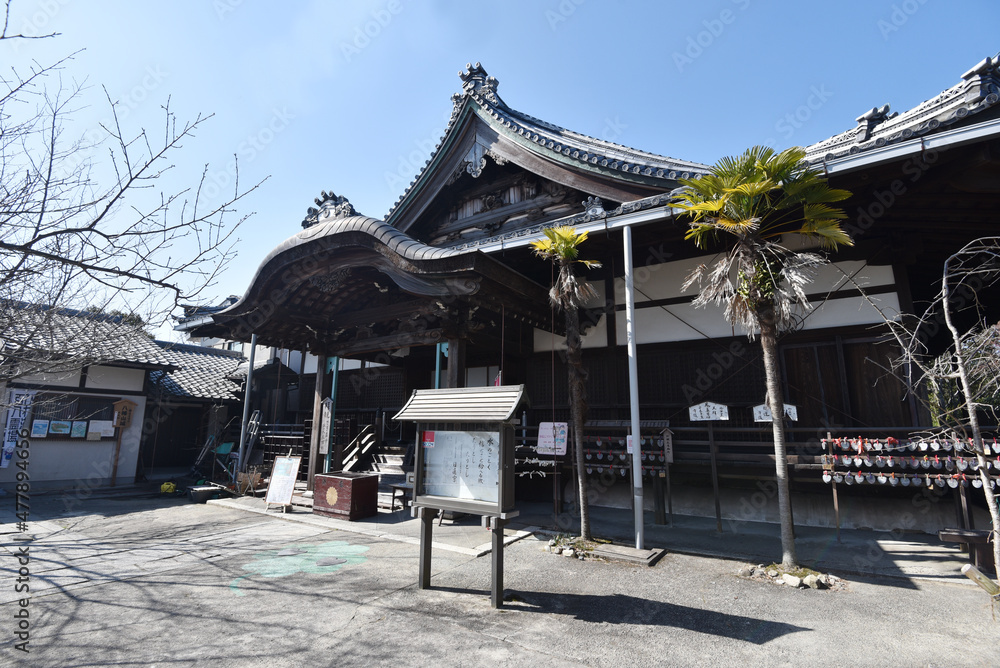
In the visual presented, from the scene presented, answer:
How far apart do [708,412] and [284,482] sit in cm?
852

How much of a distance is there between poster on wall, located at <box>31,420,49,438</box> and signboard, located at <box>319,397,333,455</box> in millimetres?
9177

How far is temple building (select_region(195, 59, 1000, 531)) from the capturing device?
711cm

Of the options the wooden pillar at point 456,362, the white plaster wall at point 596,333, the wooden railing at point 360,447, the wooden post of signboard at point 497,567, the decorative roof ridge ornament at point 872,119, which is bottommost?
the wooden post of signboard at point 497,567

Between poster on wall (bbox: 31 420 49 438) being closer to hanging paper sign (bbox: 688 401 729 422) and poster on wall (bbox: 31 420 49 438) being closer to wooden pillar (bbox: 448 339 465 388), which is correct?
wooden pillar (bbox: 448 339 465 388)

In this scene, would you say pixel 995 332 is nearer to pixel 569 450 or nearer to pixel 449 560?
pixel 569 450

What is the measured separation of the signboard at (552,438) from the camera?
318 inches

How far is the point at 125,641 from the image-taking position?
4043 millimetres

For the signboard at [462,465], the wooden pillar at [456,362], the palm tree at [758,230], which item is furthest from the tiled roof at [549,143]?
the signboard at [462,465]

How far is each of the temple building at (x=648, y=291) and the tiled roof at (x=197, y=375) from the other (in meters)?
8.19

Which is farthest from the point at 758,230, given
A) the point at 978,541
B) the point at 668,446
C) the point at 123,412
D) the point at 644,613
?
the point at 123,412

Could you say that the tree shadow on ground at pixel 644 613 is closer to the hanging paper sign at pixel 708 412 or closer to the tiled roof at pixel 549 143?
the hanging paper sign at pixel 708 412

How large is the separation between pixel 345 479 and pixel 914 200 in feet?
36.2

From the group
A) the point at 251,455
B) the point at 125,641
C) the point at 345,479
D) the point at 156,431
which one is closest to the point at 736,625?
the point at 125,641

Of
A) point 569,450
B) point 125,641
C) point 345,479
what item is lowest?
point 125,641
